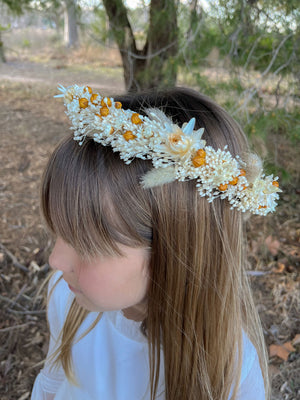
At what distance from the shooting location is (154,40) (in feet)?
11.0

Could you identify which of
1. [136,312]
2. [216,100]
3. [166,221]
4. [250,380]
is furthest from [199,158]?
[216,100]

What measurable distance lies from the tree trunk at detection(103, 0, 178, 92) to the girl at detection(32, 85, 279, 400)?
6.27 feet

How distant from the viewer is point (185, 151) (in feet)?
2.65

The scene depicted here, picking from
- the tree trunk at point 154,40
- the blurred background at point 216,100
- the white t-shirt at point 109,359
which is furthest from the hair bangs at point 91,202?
the tree trunk at point 154,40

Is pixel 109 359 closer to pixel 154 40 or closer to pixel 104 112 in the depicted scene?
pixel 104 112

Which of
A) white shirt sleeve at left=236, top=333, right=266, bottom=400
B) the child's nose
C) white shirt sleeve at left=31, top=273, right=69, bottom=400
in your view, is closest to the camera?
the child's nose

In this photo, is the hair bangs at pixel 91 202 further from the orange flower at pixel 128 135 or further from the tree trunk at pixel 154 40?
the tree trunk at pixel 154 40

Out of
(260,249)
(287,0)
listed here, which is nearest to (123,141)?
(287,0)

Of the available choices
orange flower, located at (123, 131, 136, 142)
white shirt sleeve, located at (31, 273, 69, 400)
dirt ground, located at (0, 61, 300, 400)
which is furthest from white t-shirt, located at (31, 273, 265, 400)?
dirt ground, located at (0, 61, 300, 400)

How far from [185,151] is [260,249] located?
8.24ft

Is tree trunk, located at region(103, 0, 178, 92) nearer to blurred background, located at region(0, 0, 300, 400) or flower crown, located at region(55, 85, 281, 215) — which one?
blurred background, located at region(0, 0, 300, 400)

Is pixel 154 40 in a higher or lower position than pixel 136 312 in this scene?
higher

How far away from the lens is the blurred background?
220cm

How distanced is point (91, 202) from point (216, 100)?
173cm
